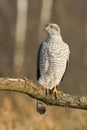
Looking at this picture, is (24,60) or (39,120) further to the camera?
(24,60)

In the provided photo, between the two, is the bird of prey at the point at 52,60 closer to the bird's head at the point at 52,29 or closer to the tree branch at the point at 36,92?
the bird's head at the point at 52,29

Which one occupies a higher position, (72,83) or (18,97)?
(18,97)

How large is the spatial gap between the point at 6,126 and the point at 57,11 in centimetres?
2347

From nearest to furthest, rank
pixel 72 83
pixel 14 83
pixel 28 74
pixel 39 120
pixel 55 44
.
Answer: pixel 14 83
pixel 55 44
pixel 39 120
pixel 72 83
pixel 28 74

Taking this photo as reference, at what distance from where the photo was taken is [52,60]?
985cm

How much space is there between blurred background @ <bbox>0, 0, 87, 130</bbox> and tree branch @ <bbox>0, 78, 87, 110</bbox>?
6.87 ft

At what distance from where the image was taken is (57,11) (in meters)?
33.7

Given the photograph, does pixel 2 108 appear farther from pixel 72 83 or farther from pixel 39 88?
pixel 72 83

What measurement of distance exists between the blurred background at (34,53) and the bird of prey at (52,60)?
2.83 ft

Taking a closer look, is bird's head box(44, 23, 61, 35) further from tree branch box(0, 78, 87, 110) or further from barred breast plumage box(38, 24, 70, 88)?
tree branch box(0, 78, 87, 110)

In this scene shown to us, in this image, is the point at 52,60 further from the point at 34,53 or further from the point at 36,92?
the point at 34,53

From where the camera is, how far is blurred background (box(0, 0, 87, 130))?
A: 11.7 metres

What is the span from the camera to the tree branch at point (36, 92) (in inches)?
308

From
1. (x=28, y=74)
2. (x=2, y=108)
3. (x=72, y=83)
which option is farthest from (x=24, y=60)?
(x=2, y=108)
